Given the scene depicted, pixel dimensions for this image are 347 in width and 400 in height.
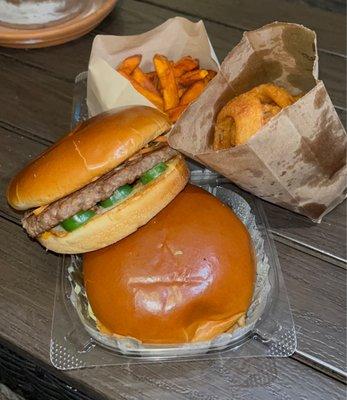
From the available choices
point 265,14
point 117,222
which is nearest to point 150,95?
point 117,222

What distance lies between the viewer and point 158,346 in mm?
967

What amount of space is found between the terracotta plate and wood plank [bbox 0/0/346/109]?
0.02 metres

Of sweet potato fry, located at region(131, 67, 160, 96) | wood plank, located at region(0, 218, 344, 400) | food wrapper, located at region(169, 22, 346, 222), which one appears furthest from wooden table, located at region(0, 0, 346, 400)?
sweet potato fry, located at region(131, 67, 160, 96)

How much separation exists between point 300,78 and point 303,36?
118 millimetres

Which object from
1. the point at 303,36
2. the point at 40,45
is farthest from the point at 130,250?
the point at 40,45

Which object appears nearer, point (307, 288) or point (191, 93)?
point (307, 288)

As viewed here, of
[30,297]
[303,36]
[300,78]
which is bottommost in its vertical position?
[30,297]

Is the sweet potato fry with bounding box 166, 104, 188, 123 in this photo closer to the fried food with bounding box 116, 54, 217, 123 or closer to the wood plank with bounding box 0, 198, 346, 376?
the fried food with bounding box 116, 54, 217, 123

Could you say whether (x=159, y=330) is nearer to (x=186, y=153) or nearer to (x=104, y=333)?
(x=104, y=333)

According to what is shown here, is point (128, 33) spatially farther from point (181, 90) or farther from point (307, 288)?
point (307, 288)

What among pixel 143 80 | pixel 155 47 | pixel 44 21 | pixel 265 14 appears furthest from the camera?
pixel 265 14

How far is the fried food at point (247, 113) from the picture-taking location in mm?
1089

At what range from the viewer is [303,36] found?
3.82ft

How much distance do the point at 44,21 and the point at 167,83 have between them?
1.92 ft
